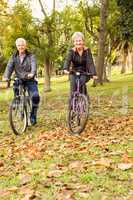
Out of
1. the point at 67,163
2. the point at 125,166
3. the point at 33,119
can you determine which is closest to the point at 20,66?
the point at 33,119

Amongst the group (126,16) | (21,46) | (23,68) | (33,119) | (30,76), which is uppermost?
(126,16)

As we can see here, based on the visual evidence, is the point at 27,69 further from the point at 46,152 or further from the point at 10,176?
the point at 10,176

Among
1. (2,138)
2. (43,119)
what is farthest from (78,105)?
(43,119)

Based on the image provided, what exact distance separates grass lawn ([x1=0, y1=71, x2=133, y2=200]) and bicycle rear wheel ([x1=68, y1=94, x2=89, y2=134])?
0.83ft

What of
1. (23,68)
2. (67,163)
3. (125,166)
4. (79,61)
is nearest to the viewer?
(125,166)

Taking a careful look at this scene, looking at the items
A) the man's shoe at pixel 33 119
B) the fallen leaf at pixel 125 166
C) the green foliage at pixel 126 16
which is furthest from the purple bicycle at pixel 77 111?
the green foliage at pixel 126 16

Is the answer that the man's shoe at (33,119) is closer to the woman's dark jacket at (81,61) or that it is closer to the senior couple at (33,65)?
the senior couple at (33,65)

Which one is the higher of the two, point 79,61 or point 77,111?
point 79,61

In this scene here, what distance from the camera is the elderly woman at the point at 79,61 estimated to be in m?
11.6

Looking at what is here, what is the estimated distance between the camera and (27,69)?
1244cm

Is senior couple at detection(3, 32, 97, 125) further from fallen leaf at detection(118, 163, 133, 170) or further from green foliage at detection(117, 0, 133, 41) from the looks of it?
green foliage at detection(117, 0, 133, 41)

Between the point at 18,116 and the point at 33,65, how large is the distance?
1.19 meters

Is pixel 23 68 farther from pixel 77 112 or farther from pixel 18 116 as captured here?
pixel 77 112

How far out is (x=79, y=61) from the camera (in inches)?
463
